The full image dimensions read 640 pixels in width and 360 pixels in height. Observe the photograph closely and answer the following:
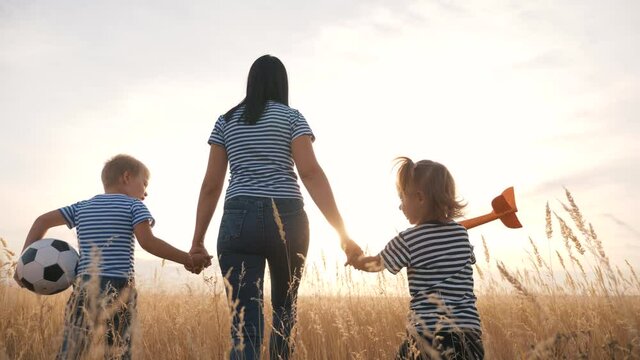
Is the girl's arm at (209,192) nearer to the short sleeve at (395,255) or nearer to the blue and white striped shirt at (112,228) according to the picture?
the blue and white striped shirt at (112,228)

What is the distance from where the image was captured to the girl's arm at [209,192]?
3.31 meters

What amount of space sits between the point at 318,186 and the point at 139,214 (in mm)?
1324

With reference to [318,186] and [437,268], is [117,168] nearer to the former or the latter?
[318,186]

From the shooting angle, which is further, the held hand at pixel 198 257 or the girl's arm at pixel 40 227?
the girl's arm at pixel 40 227

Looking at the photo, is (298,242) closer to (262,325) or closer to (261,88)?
(262,325)

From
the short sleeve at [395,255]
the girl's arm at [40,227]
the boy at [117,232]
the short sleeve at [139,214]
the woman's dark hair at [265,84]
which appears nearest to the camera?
the short sleeve at [395,255]

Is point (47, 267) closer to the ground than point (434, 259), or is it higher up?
higher up

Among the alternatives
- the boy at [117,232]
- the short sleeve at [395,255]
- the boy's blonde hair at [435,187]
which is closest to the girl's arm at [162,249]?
the boy at [117,232]

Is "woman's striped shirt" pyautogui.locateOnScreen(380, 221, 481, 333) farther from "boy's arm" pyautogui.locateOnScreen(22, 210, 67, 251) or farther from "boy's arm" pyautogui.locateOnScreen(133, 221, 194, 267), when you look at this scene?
"boy's arm" pyautogui.locateOnScreen(22, 210, 67, 251)

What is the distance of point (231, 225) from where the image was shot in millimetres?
2889

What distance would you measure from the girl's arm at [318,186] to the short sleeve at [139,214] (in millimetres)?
1185

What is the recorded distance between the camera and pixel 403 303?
17.1ft

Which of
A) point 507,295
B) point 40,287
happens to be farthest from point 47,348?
point 507,295

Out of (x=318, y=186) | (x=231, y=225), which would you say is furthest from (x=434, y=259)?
A: (x=231, y=225)
